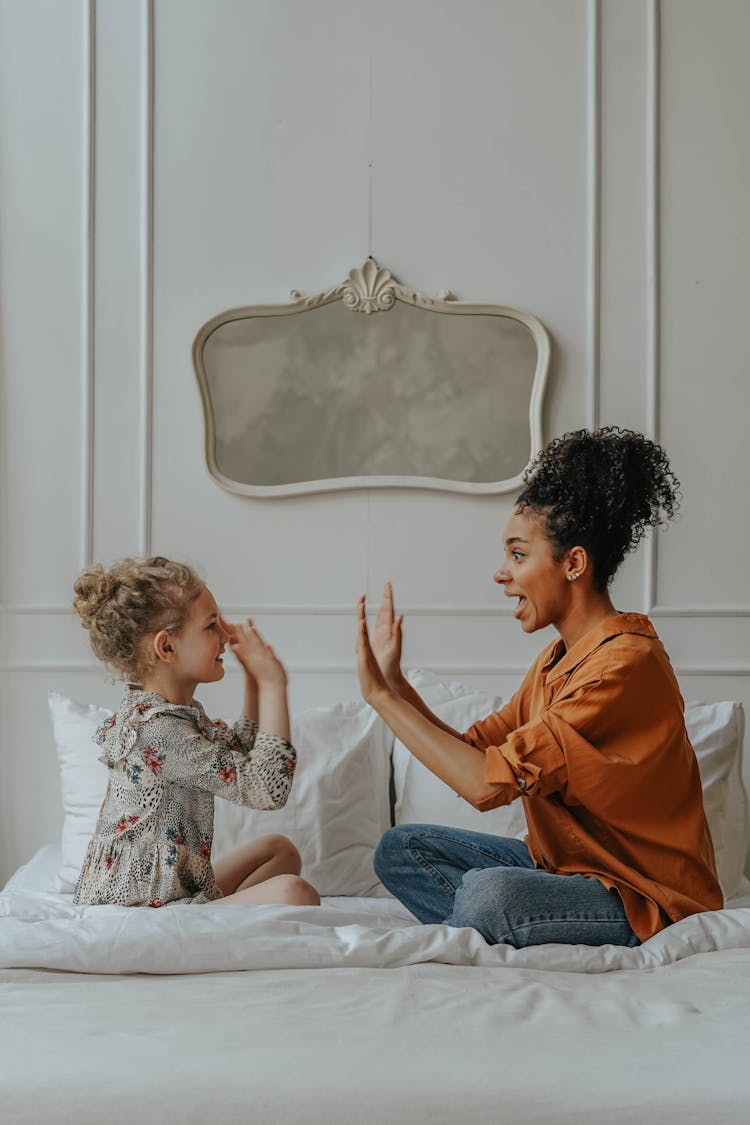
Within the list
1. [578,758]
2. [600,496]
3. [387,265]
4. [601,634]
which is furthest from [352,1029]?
[387,265]

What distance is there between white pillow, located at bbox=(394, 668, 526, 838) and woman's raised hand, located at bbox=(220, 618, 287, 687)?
556mm

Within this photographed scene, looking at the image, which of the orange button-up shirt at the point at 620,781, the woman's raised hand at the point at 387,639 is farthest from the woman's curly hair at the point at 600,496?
the woman's raised hand at the point at 387,639

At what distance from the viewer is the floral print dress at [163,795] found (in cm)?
183

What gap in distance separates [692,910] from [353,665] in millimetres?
1162

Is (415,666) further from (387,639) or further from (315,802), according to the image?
(387,639)

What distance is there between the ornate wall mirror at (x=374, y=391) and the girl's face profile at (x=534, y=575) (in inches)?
31.1

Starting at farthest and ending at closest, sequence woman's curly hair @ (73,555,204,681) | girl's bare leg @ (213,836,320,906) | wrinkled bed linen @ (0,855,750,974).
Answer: girl's bare leg @ (213,836,320,906)
woman's curly hair @ (73,555,204,681)
wrinkled bed linen @ (0,855,750,974)

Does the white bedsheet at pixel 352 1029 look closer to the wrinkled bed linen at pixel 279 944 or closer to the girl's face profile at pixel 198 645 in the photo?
the wrinkled bed linen at pixel 279 944

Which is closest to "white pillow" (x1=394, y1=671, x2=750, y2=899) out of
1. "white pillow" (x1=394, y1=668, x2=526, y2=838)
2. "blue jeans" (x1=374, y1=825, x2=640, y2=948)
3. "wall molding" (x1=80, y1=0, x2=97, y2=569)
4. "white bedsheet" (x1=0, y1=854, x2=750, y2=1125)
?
"white pillow" (x1=394, y1=668, x2=526, y2=838)

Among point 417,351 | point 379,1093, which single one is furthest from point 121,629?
point 417,351

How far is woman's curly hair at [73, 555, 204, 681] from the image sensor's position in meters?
1.94

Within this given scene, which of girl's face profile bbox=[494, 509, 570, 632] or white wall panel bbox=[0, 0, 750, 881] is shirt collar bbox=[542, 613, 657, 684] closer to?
girl's face profile bbox=[494, 509, 570, 632]

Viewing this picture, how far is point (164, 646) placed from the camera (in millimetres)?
1956

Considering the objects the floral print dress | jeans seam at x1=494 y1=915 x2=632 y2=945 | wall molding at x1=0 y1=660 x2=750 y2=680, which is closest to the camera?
jeans seam at x1=494 y1=915 x2=632 y2=945
